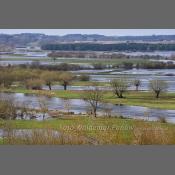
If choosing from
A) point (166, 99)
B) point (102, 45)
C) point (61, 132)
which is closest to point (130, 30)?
point (102, 45)

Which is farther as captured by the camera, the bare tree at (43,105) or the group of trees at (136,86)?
the bare tree at (43,105)

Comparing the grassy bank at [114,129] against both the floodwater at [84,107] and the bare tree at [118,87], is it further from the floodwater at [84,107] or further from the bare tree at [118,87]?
the bare tree at [118,87]

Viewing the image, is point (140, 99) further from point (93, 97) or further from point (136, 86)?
point (93, 97)

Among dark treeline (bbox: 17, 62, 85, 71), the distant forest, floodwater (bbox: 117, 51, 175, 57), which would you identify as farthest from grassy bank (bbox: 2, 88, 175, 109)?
the distant forest

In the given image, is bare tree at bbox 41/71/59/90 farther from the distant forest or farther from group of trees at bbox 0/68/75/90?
the distant forest

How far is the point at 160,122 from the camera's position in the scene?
1120 centimetres

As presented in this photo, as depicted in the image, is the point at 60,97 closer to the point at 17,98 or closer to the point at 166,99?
the point at 17,98

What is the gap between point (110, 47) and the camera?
453 inches

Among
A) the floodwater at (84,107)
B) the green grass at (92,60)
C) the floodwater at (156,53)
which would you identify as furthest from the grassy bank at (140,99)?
the floodwater at (156,53)

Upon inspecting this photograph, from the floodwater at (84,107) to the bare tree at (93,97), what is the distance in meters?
0.07

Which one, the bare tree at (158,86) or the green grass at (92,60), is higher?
the green grass at (92,60)

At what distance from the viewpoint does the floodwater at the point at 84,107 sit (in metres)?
11.2

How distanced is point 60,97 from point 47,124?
54 cm

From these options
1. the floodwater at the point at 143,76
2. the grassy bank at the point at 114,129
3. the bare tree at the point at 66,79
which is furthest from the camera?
the bare tree at the point at 66,79
